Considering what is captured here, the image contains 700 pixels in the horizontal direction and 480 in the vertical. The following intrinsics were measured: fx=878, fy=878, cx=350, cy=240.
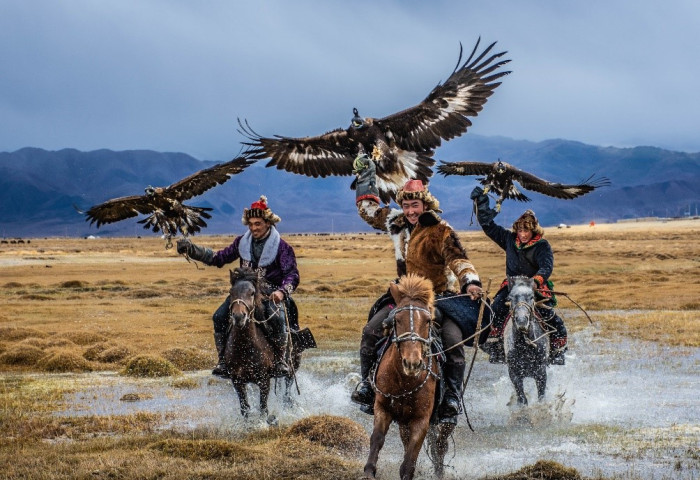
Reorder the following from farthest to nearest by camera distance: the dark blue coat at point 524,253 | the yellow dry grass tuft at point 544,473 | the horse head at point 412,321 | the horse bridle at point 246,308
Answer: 1. the dark blue coat at point 524,253
2. the horse bridle at point 246,308
3. the yellow dry grass tuft at point 544,473
4. the horse head at point 412,321

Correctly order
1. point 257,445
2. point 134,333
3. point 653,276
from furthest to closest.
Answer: point 653,276 → point 134,333 → point 257,445

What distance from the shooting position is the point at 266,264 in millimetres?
10867

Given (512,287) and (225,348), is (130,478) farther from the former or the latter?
(512,287)

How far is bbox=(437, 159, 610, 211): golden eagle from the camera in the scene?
10508 millimetres

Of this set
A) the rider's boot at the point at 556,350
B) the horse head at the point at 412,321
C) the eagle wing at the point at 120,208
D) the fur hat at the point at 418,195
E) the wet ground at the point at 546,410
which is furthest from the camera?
the rider's boot at the point at 556,350

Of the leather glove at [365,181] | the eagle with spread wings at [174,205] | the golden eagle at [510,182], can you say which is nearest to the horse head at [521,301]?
the golden eagle at [510,182]

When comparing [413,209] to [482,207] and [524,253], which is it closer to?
[482,207]

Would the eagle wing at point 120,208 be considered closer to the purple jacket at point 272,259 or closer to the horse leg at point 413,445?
the purple jacket at point 272,259

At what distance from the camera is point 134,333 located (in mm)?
19578

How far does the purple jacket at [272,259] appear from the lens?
1087 cm

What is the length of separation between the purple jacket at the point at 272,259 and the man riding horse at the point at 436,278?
8.23 ft

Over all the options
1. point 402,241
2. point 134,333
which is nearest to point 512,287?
point 402,241

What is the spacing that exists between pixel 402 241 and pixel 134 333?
12373 millimetres

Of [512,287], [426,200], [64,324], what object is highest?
[426,200]
